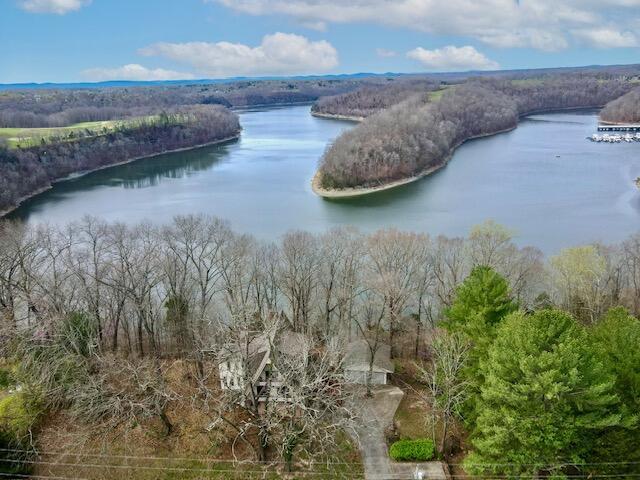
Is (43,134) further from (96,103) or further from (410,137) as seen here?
(96,103)

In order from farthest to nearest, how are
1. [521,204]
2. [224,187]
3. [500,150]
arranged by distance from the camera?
[500,150] → [224,187] → [521,204]

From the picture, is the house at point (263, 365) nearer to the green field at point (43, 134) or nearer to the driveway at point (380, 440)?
the driveway at point (380, 440)

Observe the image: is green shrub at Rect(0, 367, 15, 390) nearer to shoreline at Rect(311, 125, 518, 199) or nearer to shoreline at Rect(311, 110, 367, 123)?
shoreline at Rect(311, 125, 518, 199)

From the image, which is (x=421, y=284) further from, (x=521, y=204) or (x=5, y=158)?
(x=5, y=158)

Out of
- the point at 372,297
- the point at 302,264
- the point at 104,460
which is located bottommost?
the point at 104,460

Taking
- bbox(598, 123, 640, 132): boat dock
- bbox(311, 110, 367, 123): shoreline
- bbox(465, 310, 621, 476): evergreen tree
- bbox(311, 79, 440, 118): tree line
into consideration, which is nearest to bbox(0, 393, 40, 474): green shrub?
bbox(465, 310, 621, 476): evergreen tree

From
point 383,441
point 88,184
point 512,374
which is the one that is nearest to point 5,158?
point 88,184

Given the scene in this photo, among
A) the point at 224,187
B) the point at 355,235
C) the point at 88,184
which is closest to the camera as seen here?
the point at 355,235
